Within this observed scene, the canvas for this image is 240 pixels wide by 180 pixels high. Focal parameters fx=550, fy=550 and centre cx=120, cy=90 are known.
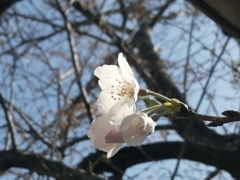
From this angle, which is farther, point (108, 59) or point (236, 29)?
point (108, 59)

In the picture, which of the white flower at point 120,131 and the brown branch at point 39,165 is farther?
the brown branch at point 39,165

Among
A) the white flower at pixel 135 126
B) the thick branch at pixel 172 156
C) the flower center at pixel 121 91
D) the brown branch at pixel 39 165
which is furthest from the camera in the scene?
the thick branch at pixel 172 156

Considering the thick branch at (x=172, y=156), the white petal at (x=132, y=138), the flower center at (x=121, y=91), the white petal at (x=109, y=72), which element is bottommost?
the white petal at (x=132, y=138)

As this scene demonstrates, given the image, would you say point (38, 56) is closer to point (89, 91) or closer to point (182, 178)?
point (89, 91)

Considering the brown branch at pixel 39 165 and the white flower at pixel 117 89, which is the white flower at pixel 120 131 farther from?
the brown branch at pixel 39 165

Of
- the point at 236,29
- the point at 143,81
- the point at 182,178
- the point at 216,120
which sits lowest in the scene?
the point at 216,120

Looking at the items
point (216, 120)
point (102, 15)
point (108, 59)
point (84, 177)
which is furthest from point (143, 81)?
point (216, 120)

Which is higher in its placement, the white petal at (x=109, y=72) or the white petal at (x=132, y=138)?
the white petal at (x=109, y=72)

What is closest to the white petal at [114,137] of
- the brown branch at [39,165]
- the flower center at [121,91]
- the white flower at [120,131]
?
the white flower at [120,131]

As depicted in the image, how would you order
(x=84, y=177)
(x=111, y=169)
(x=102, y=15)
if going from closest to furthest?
1. (x=84, y=177)
2. (x=111, y=169)
3. (x=102, y=15)
